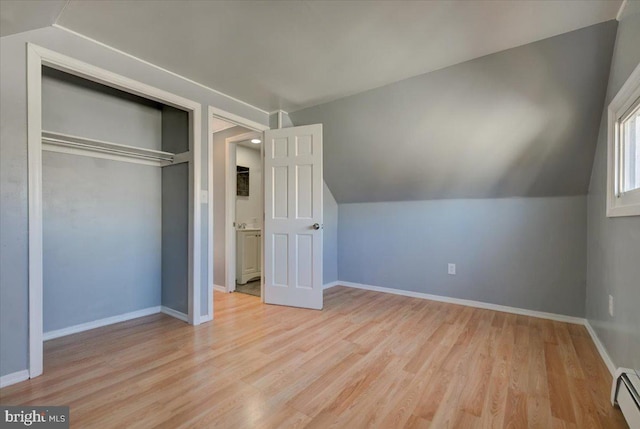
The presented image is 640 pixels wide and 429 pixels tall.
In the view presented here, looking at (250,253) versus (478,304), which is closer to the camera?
(478,304)

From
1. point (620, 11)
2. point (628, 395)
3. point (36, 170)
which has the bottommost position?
point (628, 395)

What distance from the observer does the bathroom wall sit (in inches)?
195

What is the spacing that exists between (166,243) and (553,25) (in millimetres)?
3772

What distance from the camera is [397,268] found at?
3832 mm

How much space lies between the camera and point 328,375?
1.85m

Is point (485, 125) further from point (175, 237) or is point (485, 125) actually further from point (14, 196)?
point (14, 196)

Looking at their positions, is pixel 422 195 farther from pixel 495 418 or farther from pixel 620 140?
pixel 495 418

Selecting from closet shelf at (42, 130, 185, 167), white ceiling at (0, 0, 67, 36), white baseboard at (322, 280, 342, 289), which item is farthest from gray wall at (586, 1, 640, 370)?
closet shelf at (42, 130, 185, 167)

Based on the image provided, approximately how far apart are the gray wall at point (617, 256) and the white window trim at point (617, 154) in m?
0.07

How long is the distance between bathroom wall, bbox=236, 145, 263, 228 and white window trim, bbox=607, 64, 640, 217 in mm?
4242

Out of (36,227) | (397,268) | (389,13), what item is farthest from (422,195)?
(36,227)

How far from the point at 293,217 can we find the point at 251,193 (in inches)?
85.1

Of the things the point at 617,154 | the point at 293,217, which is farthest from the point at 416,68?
the point at 293,217

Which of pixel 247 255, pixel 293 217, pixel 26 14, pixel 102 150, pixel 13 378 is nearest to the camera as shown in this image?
pixel 26 14
